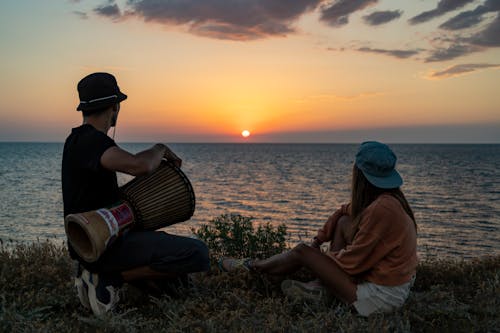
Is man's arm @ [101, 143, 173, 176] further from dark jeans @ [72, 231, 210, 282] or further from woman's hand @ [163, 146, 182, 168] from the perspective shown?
dark jeans @ [72, 231, 210, 282]

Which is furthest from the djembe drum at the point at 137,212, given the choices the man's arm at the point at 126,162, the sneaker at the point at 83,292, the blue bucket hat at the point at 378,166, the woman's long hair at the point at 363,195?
the blue bucket hat at the point at 378,166

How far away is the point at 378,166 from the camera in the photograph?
16.0ft

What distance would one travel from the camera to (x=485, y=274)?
6656 mm

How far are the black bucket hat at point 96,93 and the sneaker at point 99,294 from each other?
186 cm

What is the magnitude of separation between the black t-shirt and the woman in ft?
7.40

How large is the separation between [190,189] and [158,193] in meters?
0.39

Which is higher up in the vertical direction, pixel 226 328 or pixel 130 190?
pixel 130 190

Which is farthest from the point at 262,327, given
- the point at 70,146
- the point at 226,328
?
the point at 70,146

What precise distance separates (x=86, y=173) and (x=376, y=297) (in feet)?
10.9

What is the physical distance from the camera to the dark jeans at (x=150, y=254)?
5.14 m

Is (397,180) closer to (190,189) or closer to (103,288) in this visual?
(190,189)

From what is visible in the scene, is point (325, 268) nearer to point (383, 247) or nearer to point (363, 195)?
point (383, 247)

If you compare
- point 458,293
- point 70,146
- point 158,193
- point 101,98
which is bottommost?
point 458,293

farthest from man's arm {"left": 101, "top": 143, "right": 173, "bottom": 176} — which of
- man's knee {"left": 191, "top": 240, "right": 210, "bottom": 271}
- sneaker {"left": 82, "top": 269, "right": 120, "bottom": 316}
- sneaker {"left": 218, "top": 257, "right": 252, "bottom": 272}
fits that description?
sneaker {"left": 218, "top": 257, "right": 252, "bottom": 272}
